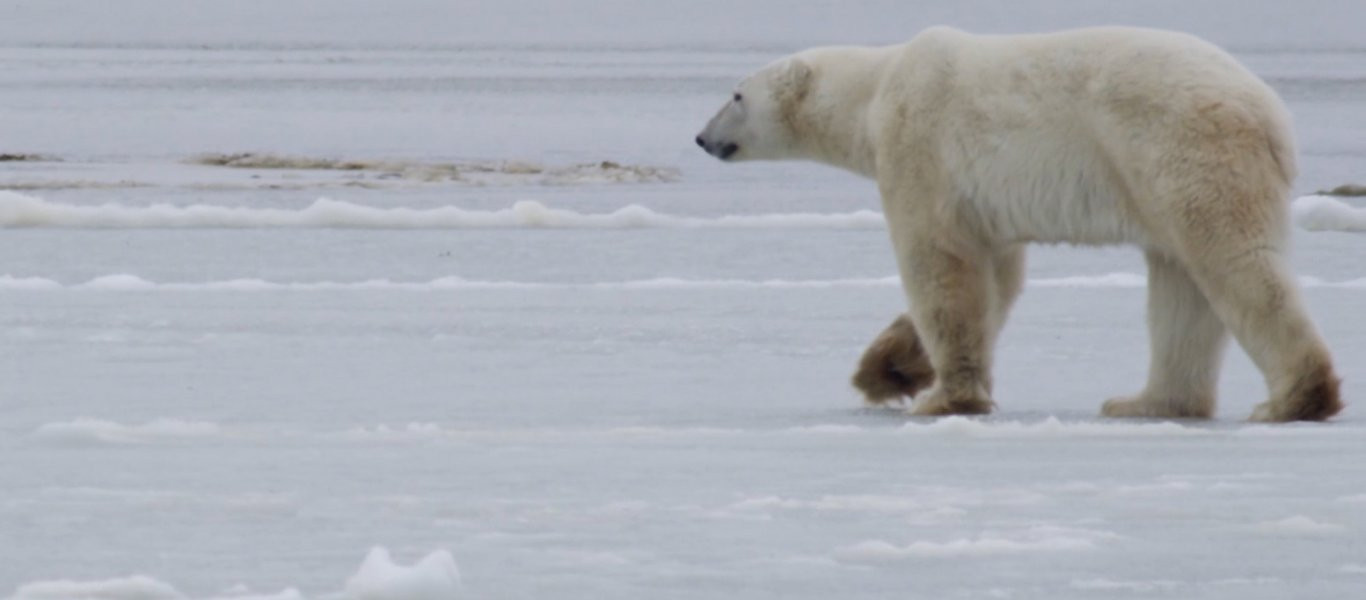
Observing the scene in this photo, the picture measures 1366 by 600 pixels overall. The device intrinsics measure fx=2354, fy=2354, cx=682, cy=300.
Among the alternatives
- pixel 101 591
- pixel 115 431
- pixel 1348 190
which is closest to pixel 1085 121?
pixel 115 431

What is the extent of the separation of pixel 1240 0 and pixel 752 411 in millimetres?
51961

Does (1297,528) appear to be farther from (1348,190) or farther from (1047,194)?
(1348,190)

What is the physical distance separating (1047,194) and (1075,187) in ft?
0.26

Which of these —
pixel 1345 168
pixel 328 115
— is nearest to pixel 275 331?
pixel 1345 168

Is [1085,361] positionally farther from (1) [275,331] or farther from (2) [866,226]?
(2) [866,226]

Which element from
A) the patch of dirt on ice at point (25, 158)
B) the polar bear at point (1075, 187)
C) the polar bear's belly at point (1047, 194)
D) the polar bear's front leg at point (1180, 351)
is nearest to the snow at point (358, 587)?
the polar bear at point (1075, 187)

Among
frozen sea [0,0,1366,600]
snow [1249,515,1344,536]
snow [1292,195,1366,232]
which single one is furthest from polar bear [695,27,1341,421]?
snow [1292,195,1366,232]

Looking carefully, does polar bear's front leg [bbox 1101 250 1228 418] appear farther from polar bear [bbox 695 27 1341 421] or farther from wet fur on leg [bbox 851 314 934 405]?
wet fur on leg [bbox 851 314 934 405]

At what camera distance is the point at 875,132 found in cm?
617

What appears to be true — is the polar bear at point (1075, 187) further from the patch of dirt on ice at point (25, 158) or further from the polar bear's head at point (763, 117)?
the patch of dirt on ice at point (25, 158)

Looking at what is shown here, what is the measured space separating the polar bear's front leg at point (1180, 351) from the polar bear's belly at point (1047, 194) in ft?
0.87

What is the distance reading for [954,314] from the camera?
598cm

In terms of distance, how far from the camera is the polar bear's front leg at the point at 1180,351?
595 centimetres

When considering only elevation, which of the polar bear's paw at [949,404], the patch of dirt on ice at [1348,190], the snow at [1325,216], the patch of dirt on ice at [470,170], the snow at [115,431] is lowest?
the polar bear's paw at [949,404]
